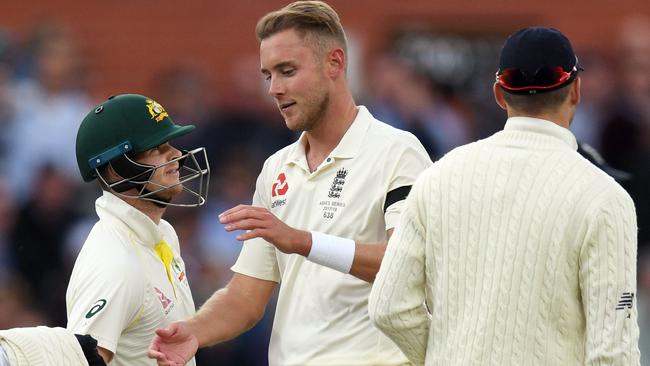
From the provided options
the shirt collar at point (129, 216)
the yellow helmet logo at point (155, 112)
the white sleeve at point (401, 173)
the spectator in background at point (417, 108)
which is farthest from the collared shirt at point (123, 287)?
the spectator in background at point (417, 108)

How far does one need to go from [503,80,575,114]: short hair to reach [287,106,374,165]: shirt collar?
1.16 m

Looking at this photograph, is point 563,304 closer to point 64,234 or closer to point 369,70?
point 64,234

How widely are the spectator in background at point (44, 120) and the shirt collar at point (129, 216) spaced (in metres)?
4.76

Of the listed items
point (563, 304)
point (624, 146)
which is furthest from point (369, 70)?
point (563, 304)

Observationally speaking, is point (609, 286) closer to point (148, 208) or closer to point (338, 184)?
point (338, 184)

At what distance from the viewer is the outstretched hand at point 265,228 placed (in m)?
4.48

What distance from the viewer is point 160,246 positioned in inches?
197

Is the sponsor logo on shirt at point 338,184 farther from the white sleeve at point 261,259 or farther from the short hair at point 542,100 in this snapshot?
the short hair at point 542,100

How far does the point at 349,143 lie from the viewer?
5172 mm

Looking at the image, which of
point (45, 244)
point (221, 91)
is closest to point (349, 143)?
point (45, 244)

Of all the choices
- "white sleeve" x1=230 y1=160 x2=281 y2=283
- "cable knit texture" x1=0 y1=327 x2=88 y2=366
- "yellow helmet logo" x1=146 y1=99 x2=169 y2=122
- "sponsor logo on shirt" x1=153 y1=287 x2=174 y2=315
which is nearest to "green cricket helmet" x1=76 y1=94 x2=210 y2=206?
"yellow helmet logo" x1=146 y1=99 x2=169 y2=122

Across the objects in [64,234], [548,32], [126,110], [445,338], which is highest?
[548,32]

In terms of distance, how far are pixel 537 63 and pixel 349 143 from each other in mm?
1282

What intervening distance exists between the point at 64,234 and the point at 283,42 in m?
4.32
